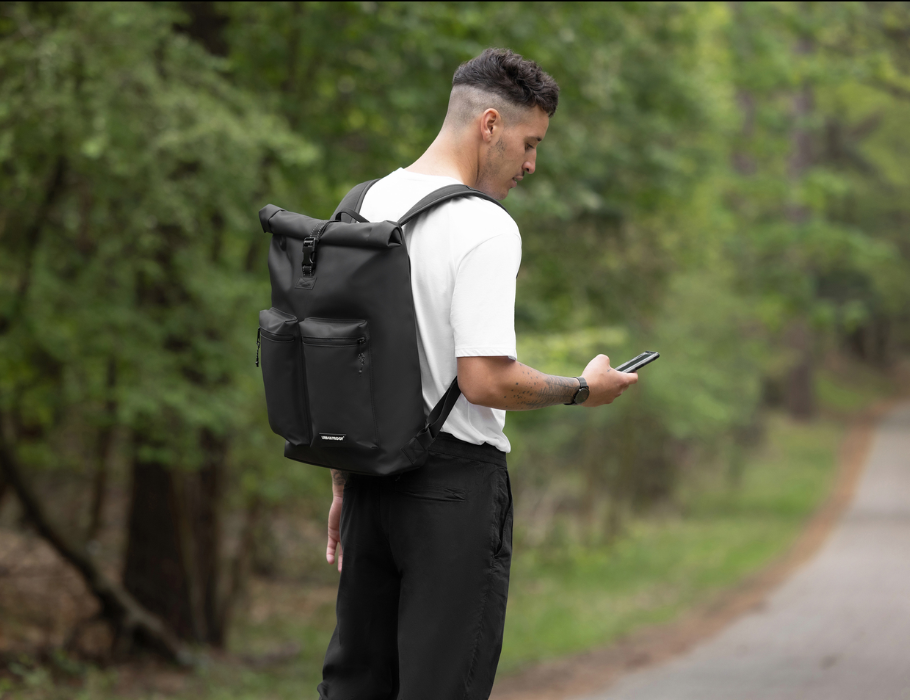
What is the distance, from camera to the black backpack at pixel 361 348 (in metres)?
2.37

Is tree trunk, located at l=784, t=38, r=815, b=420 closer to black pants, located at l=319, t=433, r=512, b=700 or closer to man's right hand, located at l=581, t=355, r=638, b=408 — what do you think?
man's right hand, located at l=581, t=355, r=638, b=408

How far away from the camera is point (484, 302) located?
7.69ft

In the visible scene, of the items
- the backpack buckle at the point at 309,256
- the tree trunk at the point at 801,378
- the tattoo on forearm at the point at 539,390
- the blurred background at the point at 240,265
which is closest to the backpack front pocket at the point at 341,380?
the backpack buckle at the point at 309,256

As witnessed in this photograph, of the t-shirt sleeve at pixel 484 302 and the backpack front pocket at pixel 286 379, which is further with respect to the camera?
the backpack front pocket at pixel 286 379

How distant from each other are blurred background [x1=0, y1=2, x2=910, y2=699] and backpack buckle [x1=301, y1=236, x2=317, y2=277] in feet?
11.0

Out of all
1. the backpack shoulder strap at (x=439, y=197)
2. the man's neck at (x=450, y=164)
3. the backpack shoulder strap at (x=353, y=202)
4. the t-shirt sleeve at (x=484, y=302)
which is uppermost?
the man's neck at (x=450, y=164)

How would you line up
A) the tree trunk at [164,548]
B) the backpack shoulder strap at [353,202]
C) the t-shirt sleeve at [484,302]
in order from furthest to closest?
the tree trunk at [164,548] < the backpack shoulder strap at [353,202] < the t-shirt sleeve at [484,302]

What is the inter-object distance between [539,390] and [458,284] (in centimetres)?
33

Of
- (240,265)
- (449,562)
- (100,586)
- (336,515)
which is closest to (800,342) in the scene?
(240,265)

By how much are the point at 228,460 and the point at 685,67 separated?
24.8 feet

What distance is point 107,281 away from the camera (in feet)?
22.5

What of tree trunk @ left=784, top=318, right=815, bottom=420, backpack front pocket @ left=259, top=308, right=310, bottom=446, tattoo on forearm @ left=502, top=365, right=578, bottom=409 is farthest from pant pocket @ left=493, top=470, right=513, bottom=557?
tree trunk @ left=784, top=318, right=815, bottom=420

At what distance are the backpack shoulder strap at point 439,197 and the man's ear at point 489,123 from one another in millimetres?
180

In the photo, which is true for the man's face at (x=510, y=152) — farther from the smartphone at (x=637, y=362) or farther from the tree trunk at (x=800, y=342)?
the tree trunk at (x=800, y=342)
